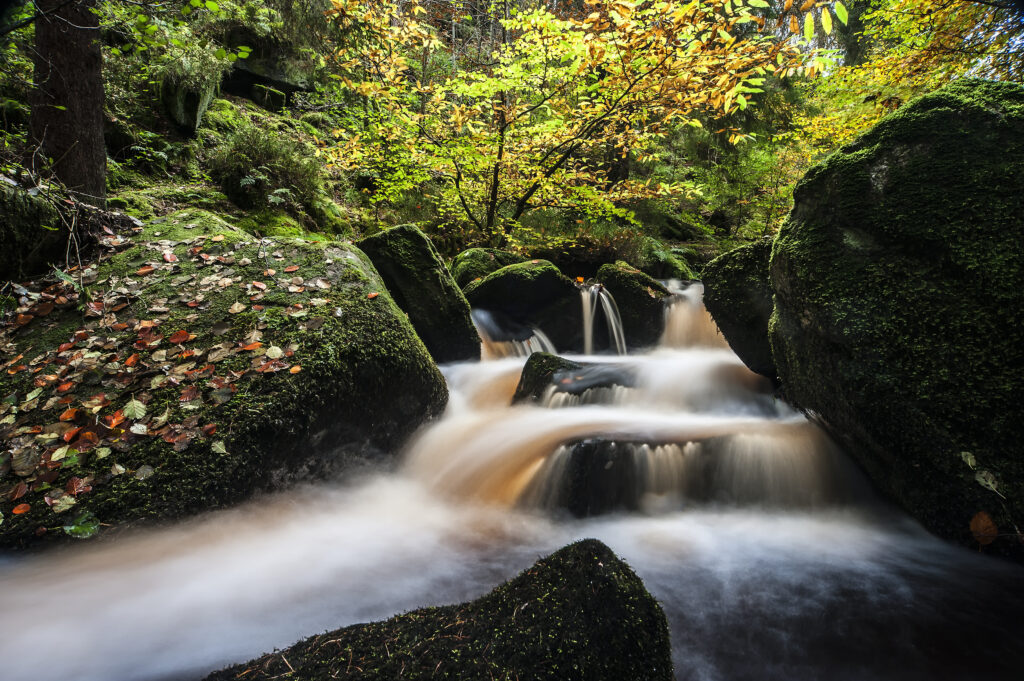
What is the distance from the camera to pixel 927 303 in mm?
3084

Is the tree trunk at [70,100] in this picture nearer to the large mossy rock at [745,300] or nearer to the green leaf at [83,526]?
the green leaf at [83,526]

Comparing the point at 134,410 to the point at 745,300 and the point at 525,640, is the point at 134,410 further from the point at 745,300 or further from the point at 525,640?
the point at 745,300

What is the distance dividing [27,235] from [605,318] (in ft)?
23.9

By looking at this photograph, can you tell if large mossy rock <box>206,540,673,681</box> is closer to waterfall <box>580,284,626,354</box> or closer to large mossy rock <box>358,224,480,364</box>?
large mossy rock <box>358,224,480,364</box>

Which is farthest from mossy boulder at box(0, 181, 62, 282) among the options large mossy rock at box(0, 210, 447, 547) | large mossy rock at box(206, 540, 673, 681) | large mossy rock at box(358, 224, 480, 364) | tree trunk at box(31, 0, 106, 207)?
large mossy rock at box(206, 540, 673, 681)

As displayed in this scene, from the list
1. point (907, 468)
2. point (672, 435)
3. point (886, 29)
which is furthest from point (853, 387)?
point (886, 29)

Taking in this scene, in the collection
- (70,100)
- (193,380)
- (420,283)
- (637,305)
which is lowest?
(193,380)

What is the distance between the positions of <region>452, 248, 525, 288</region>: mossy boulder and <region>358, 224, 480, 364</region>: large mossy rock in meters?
2.22

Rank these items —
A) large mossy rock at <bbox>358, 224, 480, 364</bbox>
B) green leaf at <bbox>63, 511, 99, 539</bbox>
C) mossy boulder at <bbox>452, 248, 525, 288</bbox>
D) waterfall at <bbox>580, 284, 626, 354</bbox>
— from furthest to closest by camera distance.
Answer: mossy boulder at <bbox>452, 248, 525, 288</bbox> < waterfall at <bbox>580, 284, 626, 354</bbox> < large mossy rock at <bbox>358, 224, 480, 364</bbox> < green leaf at <bbox>63, 511, 99, 539</bbox>

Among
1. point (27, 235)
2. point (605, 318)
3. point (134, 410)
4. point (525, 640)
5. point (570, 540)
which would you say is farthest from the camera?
point (605, 318)

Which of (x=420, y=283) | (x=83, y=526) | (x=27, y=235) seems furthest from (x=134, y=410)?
(x=420, y=283)

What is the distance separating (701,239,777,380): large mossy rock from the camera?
16.5 feet

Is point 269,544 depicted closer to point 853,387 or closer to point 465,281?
point 853,387

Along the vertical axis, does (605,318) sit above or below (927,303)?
below
